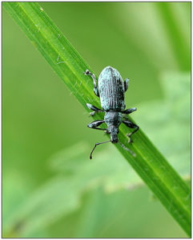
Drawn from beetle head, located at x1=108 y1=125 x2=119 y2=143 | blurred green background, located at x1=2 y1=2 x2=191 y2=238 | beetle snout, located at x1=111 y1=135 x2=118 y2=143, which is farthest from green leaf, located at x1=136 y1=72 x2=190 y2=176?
beetle snout, located at x1=111 y1=135 x2=118 y2=143

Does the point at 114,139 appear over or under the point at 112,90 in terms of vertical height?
under

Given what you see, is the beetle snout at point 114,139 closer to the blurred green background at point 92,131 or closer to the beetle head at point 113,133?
the beetle head at point 113,133

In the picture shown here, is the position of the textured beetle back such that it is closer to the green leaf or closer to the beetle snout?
the green leaf

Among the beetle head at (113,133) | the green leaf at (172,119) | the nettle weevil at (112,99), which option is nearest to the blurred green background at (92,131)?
the green leaf at (172,119)

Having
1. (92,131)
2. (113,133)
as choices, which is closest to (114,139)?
(113,133)

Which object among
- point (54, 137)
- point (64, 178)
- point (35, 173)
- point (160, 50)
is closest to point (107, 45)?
point (160, 50)

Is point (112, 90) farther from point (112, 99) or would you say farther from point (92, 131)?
point (92, 131)
